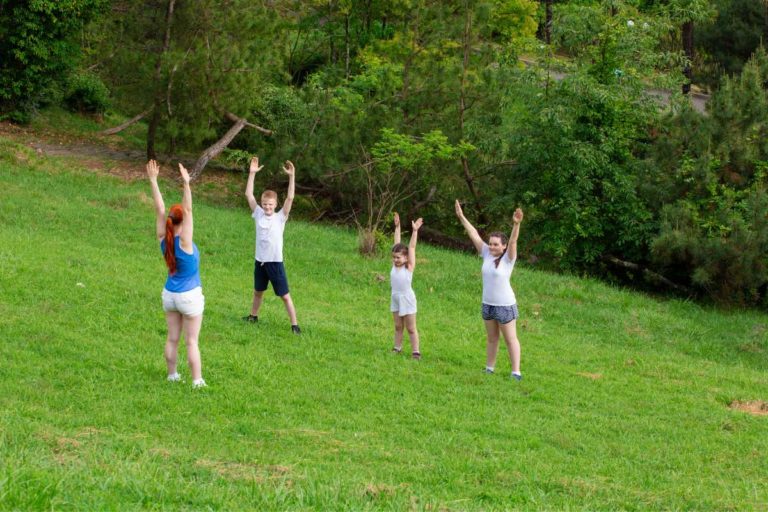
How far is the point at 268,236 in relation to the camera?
12.0m

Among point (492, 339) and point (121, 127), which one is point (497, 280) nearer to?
point (492, 339)

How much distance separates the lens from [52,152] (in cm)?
2559

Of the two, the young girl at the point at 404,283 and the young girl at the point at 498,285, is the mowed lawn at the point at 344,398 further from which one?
the young girl at the point at 498,285

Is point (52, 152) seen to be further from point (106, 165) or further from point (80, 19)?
point (80, 19)

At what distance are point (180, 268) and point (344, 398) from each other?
7.08ft

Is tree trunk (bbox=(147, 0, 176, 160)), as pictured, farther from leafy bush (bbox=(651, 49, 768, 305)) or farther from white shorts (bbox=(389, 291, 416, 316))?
white shorts (bbox=(389, 291, 416, 316))

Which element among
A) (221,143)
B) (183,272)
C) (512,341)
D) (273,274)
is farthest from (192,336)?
(221,143)

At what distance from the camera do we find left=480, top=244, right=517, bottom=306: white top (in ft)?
35.2

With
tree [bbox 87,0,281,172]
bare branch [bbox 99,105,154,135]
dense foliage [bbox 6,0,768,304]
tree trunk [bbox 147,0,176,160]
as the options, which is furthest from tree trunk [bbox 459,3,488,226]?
bare branch [bbox 99,105,154,135]

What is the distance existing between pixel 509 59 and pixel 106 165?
1079 centimetres

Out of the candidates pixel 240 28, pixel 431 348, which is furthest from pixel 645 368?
pixel 240 28

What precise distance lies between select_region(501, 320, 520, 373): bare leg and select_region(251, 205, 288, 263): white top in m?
2.99

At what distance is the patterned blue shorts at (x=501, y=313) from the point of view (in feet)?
35.5

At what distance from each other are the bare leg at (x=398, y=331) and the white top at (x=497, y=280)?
1.34 metres
